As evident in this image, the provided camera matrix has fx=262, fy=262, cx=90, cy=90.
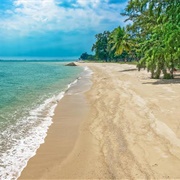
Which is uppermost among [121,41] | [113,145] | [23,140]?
[121,41]

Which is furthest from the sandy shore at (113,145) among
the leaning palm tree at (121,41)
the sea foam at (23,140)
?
the leaning palm tree at (121,41)

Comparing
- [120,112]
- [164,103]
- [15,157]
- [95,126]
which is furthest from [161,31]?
[15,157]

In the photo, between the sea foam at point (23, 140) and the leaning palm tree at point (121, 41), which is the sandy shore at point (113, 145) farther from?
the leaning palm tree at point (121, 41)

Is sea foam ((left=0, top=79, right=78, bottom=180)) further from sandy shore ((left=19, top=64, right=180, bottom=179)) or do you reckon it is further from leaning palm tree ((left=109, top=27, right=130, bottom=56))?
leaning palm tree ((left=109, top=27, right=130, bottom=56))

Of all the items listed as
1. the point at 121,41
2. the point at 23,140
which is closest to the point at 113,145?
the point at 23,140

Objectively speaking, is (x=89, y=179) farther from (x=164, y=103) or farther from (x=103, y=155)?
(x=164, y=103)

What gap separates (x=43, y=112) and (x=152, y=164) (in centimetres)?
799

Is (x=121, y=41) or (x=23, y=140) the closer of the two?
(x=23, y=140)

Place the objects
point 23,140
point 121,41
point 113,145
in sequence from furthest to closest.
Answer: point 121,41
point 23,140
point 113,145

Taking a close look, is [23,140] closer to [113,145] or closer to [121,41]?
[113,145]

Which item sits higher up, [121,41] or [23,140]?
[121,41]

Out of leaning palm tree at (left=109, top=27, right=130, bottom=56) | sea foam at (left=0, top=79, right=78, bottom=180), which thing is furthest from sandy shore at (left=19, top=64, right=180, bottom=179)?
leaning palm tree at (left=109, top=27, right=130, bottom=56)

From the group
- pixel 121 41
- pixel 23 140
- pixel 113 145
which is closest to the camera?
pixel 113 145

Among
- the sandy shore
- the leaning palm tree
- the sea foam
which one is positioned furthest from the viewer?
the leaning palm tree
